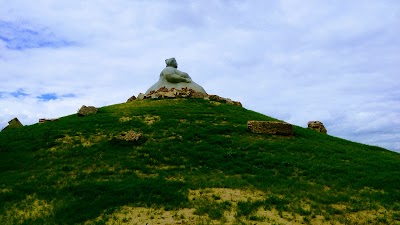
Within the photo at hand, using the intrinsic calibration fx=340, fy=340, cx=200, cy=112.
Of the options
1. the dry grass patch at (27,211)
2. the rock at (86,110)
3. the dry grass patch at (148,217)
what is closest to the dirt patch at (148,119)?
the rock at (86,110)

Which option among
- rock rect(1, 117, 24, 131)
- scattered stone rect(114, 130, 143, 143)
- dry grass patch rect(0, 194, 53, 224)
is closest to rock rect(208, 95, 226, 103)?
scattered stone rect(114, 130, 143, 143)

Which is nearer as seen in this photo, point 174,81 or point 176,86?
point 176,86

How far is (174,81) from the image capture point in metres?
48.0

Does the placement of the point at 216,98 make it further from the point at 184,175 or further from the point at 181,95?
the point at 184,175

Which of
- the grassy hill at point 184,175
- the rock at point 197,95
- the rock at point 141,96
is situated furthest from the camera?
the rock at point 141,96

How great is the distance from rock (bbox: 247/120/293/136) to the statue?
1645cm

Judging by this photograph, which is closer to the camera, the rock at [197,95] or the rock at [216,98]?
A: the rock at [216,98]

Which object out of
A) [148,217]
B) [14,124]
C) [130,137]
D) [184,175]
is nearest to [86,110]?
[14,124]

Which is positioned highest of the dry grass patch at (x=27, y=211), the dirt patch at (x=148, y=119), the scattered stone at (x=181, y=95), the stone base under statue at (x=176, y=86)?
the stone base under statue at (x=176, y=86)

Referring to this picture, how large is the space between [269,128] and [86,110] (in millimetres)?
19996

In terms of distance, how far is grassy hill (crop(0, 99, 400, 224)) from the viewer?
15312 mm

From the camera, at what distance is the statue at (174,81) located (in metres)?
47.7

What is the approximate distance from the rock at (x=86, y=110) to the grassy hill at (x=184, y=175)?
4.71 ft

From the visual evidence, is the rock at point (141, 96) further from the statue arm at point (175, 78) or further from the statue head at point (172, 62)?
the statue head at point (172, 62)
